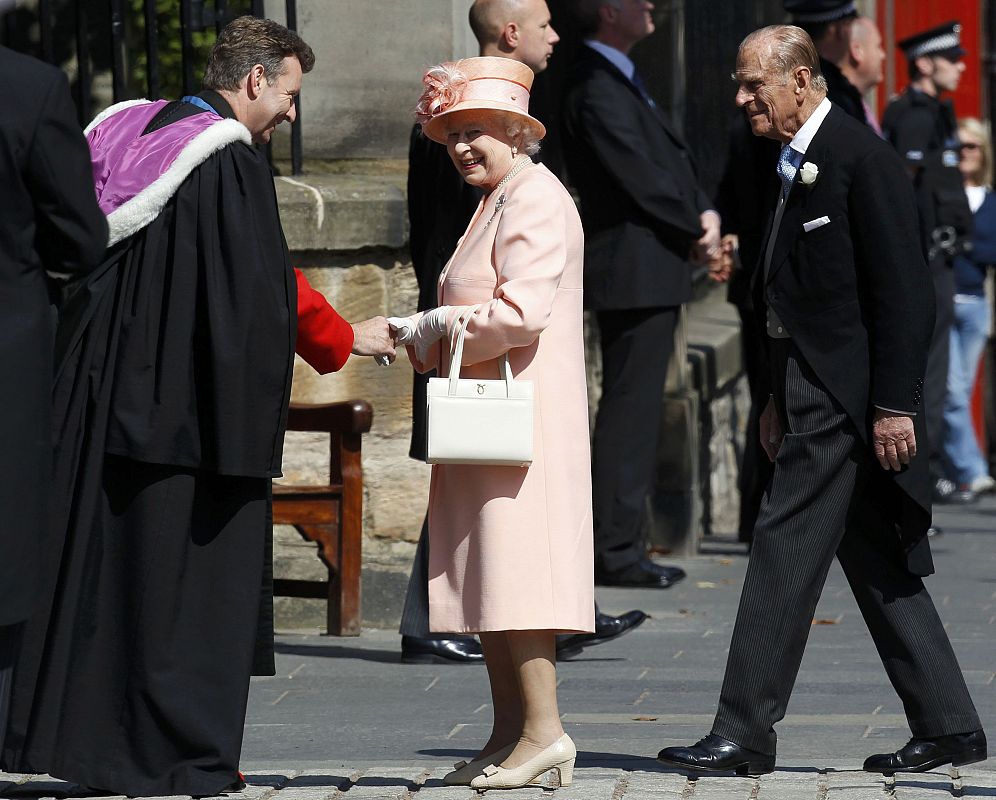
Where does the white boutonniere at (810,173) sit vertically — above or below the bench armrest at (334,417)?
above

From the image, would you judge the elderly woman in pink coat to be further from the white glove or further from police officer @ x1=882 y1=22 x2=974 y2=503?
police officer @ x1=882 y1=22 x2=974 y2=503

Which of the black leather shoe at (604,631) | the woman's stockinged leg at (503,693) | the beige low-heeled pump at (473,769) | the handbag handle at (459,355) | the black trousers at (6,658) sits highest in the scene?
the handbag handle at (459,355)

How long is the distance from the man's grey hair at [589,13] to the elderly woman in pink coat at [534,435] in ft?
10.7

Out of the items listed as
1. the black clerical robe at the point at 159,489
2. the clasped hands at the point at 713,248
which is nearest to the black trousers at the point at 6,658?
the black clerical robe at the point at 159,489

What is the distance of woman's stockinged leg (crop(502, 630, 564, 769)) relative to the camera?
4.84 m

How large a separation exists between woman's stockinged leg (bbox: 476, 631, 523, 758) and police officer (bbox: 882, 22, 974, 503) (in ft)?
16.4

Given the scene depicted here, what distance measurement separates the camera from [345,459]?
273 inches

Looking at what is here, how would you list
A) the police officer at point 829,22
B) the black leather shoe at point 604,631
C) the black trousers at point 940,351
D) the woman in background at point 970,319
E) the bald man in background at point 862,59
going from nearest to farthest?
1. the black leather shoe at point 604,631
2. the police officer at point 829,22
3. the bald man in background at point 862,59
4. the black trousers at point 940,351
5. the woman in background at point 970,319

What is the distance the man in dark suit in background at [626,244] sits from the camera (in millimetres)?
7988

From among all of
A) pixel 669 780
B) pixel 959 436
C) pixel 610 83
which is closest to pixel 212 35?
pixel 610 83

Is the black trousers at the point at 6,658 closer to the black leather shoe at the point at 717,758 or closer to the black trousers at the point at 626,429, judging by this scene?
the black leather shoe at the point at 717,758

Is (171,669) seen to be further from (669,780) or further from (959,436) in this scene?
(959,436)

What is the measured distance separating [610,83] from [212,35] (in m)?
1.68

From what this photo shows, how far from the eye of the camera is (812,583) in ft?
16.2
